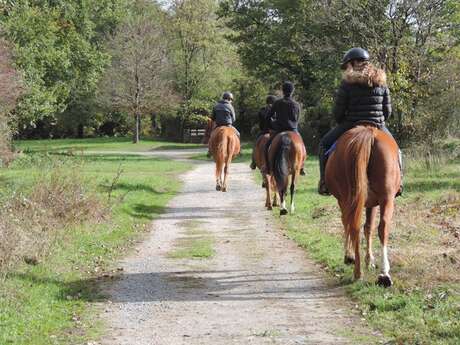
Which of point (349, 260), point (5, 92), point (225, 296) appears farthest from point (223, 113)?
point (5, 92)

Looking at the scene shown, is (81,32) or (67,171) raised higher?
(81,32)

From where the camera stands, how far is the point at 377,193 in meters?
8.41

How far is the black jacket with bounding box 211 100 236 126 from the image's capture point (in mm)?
19594

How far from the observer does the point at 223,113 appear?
1964 centimetres

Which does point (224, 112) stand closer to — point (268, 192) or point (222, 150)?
point (222, 150)

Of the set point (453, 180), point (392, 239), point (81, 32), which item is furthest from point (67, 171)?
point (81, 32)

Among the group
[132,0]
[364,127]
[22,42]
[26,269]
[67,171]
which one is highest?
[132,0]

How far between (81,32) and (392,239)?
38.5 m

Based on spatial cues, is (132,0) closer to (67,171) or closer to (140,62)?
(140,62)

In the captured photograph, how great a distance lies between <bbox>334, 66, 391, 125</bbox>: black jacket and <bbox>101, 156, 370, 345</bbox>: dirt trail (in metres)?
2.31

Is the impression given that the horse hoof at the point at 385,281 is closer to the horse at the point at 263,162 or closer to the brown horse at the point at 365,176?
the brown horse at the point at 365,176

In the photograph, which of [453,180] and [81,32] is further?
[81,32]

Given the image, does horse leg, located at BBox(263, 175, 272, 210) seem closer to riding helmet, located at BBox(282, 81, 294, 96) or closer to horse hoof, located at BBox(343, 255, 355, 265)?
riding helmet, located at BBox(282, 81, 294, 96)

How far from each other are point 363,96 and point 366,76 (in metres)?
0.30
